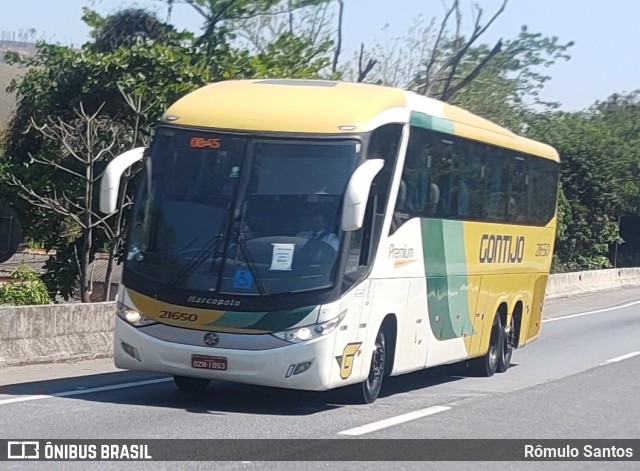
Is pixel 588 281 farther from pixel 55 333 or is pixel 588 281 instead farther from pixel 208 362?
pixel 208 362

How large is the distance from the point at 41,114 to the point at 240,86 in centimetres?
1183

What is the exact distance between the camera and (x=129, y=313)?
11.4m

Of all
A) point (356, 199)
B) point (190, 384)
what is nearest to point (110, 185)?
point (356, 199)

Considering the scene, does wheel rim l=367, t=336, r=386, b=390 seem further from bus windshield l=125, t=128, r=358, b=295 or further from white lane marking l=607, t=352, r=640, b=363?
white lane marking l=607, t=352, r=640, b=363

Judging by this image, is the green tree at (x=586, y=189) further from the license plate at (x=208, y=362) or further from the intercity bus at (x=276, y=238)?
the license plate at (x=208, y=362)

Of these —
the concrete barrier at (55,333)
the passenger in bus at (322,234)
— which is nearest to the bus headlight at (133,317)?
the passenger in bus at (322,234)

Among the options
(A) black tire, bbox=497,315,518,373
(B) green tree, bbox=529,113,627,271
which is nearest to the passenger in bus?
(A) black tire, bbox=497,315,518,373

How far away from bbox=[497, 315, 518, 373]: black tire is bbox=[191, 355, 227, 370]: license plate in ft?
22.4

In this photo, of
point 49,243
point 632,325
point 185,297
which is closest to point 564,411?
point 185,297

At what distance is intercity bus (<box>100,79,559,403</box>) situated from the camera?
10.9m

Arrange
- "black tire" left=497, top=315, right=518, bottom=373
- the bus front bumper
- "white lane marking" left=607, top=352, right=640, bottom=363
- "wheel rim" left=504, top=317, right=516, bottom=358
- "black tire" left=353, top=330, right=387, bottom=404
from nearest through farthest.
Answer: the bus front bumper, "black tire" left=353, top=330, right=387, bottom=404, "black tire" left=497, top=315, right=518, bottom=373, "wheel rim" left=504, top=317, right=516, bottom=358, "white lane marking" left=607, top=352, right=640, bottom=363

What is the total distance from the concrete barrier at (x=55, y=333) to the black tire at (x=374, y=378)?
4.74 metres

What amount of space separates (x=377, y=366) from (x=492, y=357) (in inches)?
182

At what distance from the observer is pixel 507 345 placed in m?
17.2
